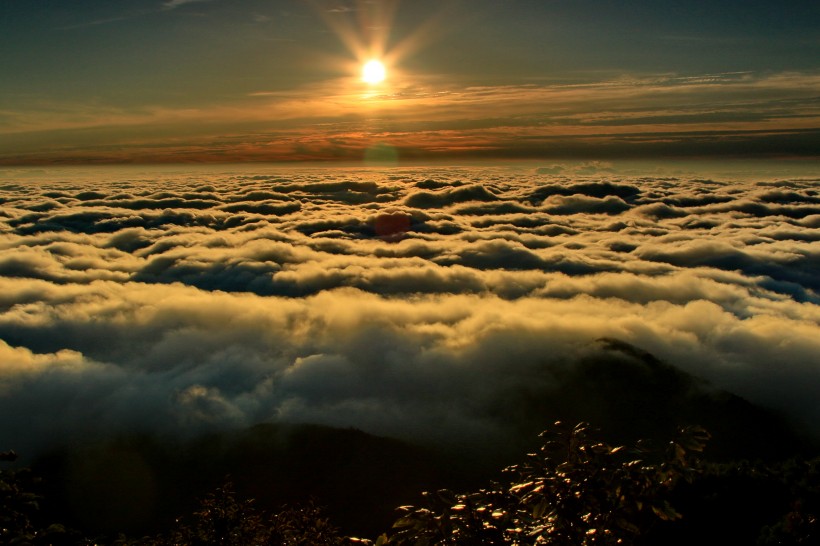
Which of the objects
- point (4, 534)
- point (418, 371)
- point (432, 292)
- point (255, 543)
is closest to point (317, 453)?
point (418, 371)

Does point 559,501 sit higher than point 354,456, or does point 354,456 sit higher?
point 559,501

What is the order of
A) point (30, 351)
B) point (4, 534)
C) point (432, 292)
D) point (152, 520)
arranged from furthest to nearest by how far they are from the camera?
point (432, 292)
point (30, 351)
point (152, 520)
point (4, 534)

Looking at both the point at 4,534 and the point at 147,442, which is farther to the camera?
the point at 147,442

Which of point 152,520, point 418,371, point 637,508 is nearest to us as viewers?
point 637,508

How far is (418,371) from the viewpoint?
152125mm

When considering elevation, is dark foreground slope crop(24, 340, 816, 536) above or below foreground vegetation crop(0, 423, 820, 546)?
below

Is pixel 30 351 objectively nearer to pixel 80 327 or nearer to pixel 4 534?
pixel 80 327

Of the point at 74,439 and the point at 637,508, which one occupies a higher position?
the point at 637,508

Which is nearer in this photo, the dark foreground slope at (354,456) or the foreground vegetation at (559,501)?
the foreground vegetation at (559,501)

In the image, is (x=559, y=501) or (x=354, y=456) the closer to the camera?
(x=559, y=501)

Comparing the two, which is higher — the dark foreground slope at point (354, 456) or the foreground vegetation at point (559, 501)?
the foreground vegetation at point (559, 501)

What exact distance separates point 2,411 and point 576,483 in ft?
548

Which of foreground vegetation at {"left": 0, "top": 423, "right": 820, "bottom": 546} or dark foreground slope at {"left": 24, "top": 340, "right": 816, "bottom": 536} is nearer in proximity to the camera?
foreground vegetation at {"left": 0, "top": 423, "right": 820, "bottom": 546}

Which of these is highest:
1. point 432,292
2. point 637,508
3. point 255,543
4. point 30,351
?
point 637,508
